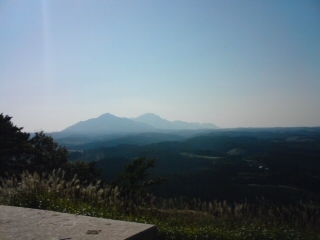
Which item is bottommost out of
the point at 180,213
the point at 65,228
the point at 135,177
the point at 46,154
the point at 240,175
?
the point at 240,175

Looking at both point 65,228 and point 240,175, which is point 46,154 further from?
point 240,175

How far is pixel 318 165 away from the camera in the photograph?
235 ft

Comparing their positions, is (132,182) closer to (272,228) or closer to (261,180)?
(272,228)

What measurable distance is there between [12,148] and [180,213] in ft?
53.8

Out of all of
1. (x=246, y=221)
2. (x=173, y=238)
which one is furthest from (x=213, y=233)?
(x=246, y=221)

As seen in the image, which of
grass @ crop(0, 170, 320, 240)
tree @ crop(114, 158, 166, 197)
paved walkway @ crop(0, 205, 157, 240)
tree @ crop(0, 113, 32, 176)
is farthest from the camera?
tree @ crop(0, 113, 32, 176)

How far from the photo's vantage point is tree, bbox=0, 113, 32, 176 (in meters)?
Result: 18.1

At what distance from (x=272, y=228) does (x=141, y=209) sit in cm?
259

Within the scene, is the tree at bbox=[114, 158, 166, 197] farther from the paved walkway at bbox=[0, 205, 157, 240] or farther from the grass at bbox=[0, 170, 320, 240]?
the paved walkway at bbox=[0, 205, 157, 240]

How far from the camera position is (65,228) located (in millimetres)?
2494

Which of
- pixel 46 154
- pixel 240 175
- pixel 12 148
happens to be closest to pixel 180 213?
pixel 12 148

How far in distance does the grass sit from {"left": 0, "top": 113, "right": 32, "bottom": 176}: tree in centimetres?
1360

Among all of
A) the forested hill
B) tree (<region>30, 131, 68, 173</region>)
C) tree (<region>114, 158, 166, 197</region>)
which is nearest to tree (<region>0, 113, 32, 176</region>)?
tree (<region>30, 131, 68, 173</region>)

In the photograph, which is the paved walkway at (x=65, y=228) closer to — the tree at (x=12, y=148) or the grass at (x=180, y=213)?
the grass at (x=180, y=213)
